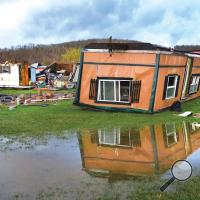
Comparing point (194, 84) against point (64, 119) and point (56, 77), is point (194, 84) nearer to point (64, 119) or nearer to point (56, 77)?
point (64, 119)

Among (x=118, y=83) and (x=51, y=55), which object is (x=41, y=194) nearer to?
(x=118, y=83)

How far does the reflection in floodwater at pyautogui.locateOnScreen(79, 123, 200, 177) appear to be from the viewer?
1195cm

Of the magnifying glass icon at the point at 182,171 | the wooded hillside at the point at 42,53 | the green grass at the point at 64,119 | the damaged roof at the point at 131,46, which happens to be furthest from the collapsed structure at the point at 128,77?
the wooded hillside at the point at 42,53

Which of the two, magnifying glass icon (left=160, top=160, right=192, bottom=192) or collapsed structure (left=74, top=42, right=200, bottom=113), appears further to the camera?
collapsed structure (left=74, top=42, right=200, bottom=113)

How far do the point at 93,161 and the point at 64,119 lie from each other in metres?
8.44

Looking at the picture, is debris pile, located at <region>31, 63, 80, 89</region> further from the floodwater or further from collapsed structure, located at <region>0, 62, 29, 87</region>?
the floodwater

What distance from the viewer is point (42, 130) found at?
18.1 metres

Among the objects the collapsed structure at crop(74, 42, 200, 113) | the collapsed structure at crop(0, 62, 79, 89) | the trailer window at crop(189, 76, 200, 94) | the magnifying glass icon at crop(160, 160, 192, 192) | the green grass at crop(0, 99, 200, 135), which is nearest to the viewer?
the magnifying glass icon at crop(160, 160, 192, 192)

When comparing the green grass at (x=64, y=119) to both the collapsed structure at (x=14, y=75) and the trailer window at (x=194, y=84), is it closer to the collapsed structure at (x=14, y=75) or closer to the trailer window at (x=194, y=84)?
the trailer window at (x=194, y=84)

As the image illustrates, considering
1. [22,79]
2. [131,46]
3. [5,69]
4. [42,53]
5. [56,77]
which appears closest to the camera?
[131,46]

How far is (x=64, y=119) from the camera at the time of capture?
21078 millimetres

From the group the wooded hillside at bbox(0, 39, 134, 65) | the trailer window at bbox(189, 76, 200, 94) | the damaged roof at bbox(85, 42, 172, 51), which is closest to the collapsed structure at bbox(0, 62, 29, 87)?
the trailer window at bbox(189, 76, 200, 94)

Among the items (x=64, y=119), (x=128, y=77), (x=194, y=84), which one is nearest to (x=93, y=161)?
(x=64, y=119)

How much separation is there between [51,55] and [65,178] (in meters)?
106
